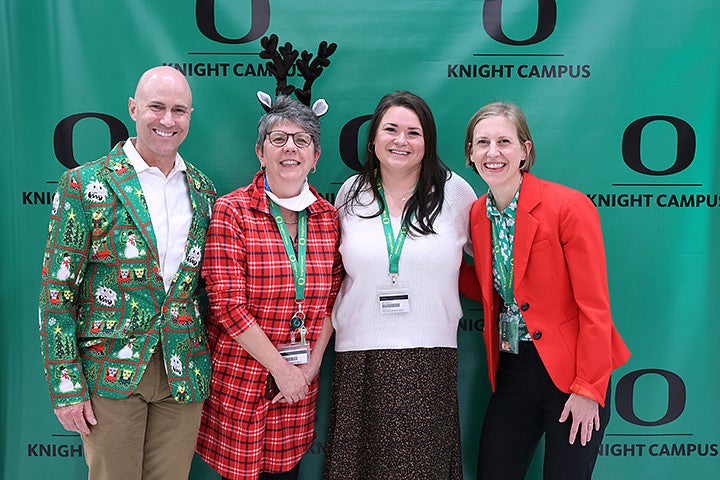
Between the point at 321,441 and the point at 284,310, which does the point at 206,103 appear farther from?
the point at 321,441

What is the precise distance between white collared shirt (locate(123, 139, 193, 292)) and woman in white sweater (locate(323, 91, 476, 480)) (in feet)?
1.86

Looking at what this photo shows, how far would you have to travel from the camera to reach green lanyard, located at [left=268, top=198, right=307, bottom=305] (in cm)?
207

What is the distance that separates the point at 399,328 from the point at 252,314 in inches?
20.1

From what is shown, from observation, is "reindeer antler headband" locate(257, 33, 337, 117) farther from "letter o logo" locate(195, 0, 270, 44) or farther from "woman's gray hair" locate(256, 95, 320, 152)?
"letter o logo" locate(195, 0, 270, 44)

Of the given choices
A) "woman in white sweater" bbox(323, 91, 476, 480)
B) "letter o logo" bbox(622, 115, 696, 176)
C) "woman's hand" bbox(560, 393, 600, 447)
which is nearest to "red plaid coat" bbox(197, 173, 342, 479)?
"woman in white sweater" bbox(323, 91, 476, 480)

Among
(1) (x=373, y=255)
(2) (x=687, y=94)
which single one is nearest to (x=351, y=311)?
(1) (x=373, y=255)

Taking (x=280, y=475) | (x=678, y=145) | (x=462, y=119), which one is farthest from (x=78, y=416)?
(x=678, y=145)

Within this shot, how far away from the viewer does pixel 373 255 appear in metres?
2.11

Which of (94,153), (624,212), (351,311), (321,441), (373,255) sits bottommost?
(321,441)

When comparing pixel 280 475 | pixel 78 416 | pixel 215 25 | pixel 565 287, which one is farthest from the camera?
pixel 215 25

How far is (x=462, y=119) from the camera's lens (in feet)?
8.56

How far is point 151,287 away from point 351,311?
0.68 metres

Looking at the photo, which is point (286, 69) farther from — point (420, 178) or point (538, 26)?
point (538, 26)

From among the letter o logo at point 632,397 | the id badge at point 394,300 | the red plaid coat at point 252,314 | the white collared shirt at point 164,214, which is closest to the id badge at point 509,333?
the id badge at point 394,300
